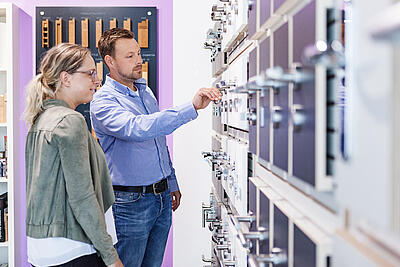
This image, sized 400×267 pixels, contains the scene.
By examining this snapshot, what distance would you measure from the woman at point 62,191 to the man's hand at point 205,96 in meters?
0.48

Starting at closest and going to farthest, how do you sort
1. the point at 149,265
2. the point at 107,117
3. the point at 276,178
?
the point at 276,178 < the point at 107,117 < the point at 149,265

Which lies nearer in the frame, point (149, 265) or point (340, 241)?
point (340, 241)

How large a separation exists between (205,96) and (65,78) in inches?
22.7

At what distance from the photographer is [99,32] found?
3.40m

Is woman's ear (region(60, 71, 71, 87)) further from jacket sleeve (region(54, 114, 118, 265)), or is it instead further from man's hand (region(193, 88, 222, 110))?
man's hand (region(193, 88, 222, 110))

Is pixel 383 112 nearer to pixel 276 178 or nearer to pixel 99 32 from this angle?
pixel 276 178

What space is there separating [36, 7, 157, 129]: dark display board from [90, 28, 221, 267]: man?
3.14ft

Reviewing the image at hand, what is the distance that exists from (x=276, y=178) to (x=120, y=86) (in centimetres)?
151

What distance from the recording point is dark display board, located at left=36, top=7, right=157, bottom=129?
11.2ft

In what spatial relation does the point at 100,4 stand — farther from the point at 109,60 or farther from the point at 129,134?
the point at 129,134

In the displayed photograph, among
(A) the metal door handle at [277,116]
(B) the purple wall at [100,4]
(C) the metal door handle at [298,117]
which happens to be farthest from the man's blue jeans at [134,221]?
(C) the metal door handle at [298,117]

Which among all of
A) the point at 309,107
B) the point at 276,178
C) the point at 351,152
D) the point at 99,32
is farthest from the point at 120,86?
the point at 351,152

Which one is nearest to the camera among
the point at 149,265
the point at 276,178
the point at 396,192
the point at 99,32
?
the point at 396,192

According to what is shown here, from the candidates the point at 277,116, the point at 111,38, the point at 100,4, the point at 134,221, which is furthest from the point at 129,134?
the point at 100,4
